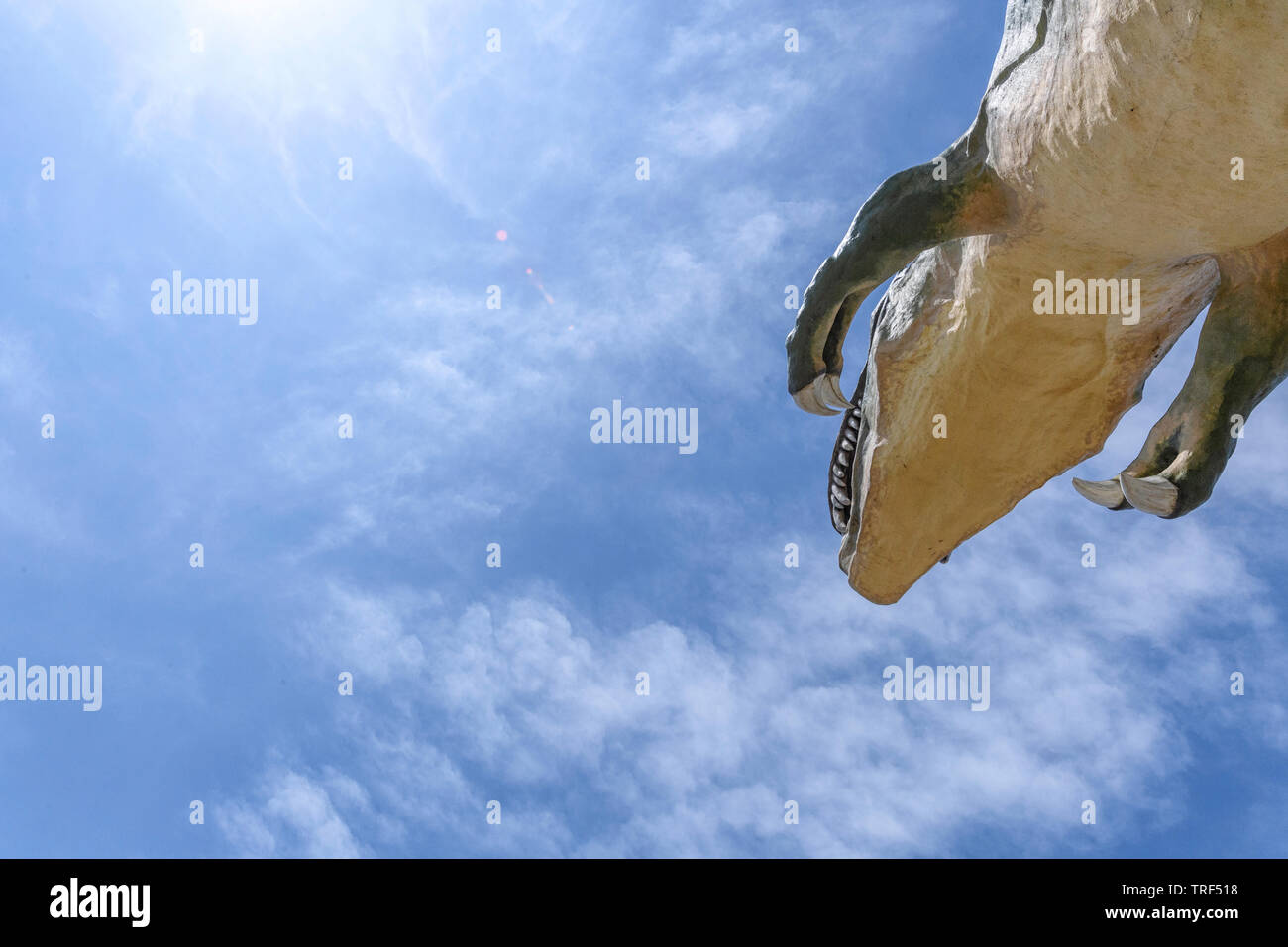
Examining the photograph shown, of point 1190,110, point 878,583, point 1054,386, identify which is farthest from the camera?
point 878,583

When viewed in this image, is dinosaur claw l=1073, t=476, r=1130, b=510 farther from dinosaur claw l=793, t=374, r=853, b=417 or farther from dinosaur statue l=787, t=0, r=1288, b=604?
dinosaur claw l=793, t=374, r=853, b=417

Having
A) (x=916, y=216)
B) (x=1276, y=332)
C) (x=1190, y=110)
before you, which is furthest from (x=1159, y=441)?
(x=1190, y=110)

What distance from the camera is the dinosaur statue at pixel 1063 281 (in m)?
3.61

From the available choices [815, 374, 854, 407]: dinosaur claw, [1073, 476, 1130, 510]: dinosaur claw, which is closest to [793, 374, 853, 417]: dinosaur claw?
[815, 374, 854, 407]: dinosaur claw

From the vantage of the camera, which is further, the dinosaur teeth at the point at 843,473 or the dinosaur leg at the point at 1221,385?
the dinosaur teeth at the point at 843,473

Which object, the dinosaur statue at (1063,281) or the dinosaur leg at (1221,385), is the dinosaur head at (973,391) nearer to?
the dinosaur statue at (1063,281)

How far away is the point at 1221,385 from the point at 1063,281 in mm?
692

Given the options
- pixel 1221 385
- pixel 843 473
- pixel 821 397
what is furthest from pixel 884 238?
pixel 843 473

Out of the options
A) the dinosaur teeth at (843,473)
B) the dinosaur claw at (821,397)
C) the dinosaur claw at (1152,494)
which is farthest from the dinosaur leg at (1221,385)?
the dinosaur teeth at (843,473)

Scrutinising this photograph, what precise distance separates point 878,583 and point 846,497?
0.47m

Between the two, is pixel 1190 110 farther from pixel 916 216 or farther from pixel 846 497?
pixel 846 497

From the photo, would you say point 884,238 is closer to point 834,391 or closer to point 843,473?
point 834,391

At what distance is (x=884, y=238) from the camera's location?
4.85 metres

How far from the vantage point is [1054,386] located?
5.35 m
